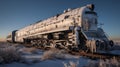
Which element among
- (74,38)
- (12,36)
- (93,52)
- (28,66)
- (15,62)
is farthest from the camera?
(12,36)

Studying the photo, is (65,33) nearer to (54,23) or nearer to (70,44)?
(70,44)

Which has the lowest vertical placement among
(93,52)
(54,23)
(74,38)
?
(93,52)

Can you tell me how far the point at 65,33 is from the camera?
17.0 metres

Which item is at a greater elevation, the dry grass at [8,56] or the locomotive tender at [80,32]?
the locomotive tender at [80,32]

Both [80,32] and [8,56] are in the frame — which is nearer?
[8,56]

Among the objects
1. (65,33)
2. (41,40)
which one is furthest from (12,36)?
(65,33)

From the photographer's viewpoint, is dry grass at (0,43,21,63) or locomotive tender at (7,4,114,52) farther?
locomotive tender at (7,4,114,52)

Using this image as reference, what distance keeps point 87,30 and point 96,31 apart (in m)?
1.27

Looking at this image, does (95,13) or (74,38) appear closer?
(74,38)

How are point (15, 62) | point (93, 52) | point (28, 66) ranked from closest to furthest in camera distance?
point (28, 66)
point (15, 62)
point (93, 52)

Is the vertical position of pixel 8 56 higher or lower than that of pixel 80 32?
lower

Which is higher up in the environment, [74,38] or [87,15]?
[87,15]

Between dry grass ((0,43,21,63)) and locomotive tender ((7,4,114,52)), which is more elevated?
locomotive tender ((7,4,114,52))

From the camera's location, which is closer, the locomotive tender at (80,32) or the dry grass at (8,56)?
the dry grass at (8,56)
